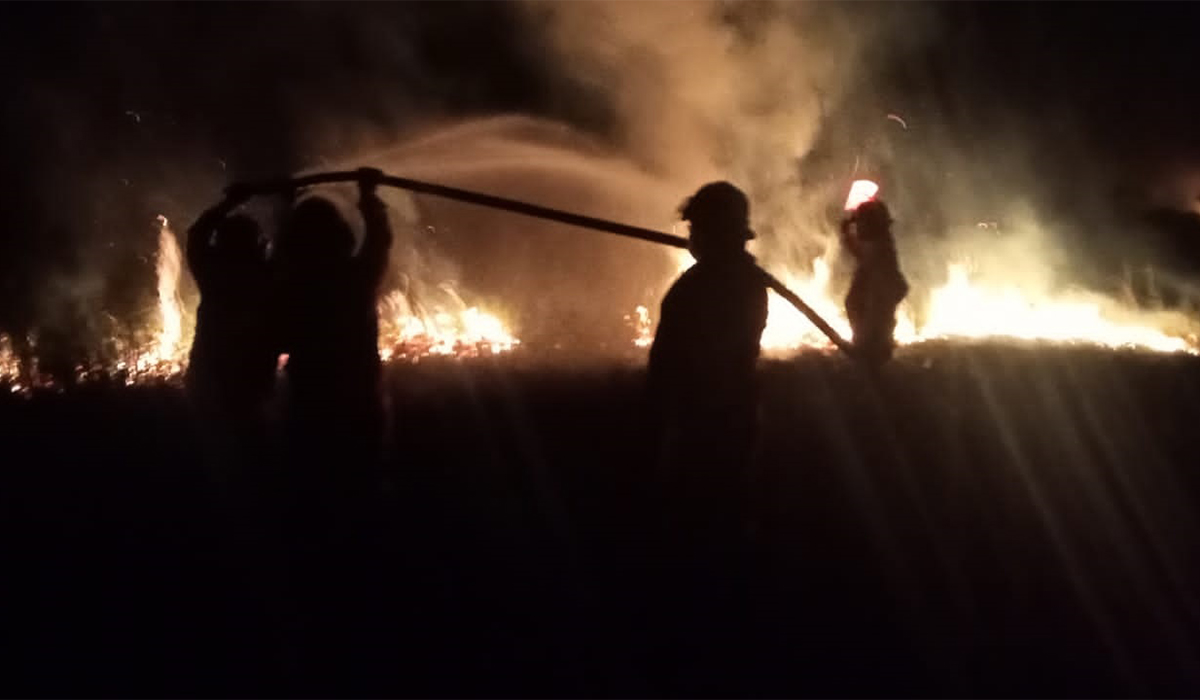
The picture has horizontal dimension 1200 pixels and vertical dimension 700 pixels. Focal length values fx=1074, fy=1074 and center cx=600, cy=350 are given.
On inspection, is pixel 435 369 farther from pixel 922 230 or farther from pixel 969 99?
pixel 969 99

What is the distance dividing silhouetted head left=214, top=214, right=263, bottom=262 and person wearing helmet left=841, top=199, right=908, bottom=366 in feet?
15.1

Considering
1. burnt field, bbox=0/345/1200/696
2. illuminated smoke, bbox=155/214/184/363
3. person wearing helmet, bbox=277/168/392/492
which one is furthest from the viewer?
illuminated smoke, bbox=155/214/184/363

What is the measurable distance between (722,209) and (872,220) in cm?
374

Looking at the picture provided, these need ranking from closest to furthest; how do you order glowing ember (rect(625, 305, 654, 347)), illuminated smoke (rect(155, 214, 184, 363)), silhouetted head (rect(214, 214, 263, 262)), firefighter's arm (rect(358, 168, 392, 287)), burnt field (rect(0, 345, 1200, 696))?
burnt field (rect(0, 345, 1200, 696))
firefighter's arm (rect(358, 168, 392, 287))
silhouetted head (rect(214, 214, 263, 262))
illuminated smoke (rect(155, 214, 184, 363))
glowing ember (rect(625, 305, 654, 347))

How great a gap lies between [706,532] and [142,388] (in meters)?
5.69

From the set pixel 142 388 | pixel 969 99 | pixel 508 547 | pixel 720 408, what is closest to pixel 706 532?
pixel 720 408

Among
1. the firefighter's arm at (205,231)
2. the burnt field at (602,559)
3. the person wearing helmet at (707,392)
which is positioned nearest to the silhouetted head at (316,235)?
the firefighter's arm at (205,231)

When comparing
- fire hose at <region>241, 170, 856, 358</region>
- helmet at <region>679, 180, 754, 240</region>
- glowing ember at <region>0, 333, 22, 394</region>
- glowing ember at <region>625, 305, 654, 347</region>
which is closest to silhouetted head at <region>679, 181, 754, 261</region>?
helmet at <region>679, 180, 754, 240</region>

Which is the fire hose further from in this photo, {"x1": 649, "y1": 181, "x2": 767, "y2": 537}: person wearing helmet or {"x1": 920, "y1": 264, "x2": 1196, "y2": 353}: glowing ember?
{"x1": 920, "y1": 264, "x2": 1196, "y2": 353}: glowing ember

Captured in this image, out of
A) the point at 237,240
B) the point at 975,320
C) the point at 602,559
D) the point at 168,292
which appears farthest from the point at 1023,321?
the point at 237,240

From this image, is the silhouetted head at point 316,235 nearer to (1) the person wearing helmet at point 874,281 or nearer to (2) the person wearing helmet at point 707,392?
(2) the person wearing helmet at point 707,392

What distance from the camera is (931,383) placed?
353 inches

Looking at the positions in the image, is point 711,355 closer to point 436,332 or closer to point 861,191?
point 861,191

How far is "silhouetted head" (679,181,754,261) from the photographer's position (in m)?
4.98
